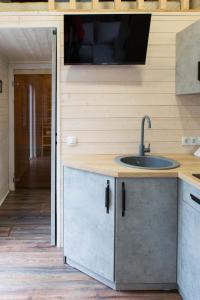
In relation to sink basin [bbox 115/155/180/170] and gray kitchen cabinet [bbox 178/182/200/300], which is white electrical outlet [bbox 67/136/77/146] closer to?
sink basin [bbox 115/155/180/170]

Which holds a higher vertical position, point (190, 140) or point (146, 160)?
point (190, 140)

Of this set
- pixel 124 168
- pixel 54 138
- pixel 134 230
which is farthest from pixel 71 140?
pixel 134 230

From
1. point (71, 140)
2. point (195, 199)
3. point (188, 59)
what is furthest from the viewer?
point (71, 140)

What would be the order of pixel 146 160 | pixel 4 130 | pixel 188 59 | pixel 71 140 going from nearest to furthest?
pixel 188 59, pixel 146 160, pixel 71 140, pixel 4 130

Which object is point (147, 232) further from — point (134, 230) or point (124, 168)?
point (124, 168)

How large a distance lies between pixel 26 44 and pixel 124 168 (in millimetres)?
2212

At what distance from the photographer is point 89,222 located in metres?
2.71

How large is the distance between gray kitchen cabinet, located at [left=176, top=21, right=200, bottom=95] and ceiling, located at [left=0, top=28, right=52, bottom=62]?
124cm

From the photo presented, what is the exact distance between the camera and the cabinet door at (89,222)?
2.54 metres

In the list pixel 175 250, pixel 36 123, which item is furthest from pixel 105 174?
pixel 36 123

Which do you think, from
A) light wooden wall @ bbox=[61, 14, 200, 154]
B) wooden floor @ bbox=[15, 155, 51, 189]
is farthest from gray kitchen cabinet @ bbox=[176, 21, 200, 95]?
wooden floor @ bbox=[15, 155, 51, 189]

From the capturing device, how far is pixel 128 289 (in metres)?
2.57

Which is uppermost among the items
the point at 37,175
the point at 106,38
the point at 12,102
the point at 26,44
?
the point at 26,44

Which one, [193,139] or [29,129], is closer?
[193,139]
